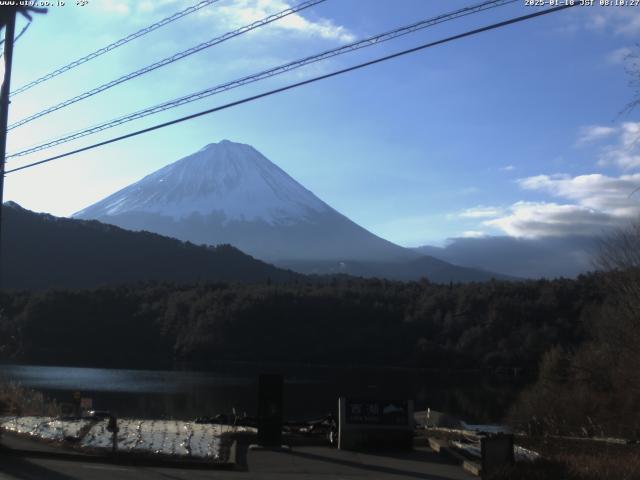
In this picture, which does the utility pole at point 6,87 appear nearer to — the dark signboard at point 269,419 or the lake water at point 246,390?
the dark signboard at point 269,419

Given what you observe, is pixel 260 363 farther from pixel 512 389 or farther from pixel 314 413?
pixel 314 413

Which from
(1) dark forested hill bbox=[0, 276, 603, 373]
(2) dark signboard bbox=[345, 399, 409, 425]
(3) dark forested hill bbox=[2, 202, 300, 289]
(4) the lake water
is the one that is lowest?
(4) the lake water

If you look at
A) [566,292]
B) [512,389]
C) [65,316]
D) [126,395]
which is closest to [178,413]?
[126,395]

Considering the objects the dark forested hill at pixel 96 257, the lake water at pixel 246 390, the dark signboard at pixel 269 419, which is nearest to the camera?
the dark signboard at pixel 269 419

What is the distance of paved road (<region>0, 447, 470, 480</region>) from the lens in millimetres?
12352

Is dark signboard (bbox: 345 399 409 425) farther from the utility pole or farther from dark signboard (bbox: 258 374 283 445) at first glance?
the utility pole

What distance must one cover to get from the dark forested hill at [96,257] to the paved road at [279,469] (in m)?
99.4

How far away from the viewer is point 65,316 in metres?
102

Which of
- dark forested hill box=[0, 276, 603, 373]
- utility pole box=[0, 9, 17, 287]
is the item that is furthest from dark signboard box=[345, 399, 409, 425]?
dark forested hill box=[0, 276, 603, 373]

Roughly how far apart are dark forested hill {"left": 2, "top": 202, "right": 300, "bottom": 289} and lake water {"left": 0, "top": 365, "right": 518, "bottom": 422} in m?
48.1

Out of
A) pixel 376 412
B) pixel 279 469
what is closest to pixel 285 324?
pixel 376 412

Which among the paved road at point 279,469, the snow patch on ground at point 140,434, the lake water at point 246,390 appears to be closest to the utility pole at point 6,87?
the snow patch on ground at point 140,434

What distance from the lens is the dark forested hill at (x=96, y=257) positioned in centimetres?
11888

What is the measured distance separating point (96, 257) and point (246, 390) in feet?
269
